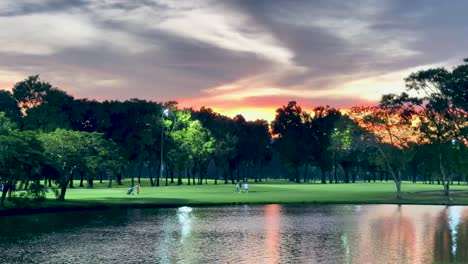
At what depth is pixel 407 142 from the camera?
9644 centimetres

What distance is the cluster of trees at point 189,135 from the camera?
74500 millimetres

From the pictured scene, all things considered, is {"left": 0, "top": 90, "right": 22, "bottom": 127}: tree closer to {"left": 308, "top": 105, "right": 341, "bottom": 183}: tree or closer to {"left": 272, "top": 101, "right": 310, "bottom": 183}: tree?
{"left": 272, "top": 101, "right": 310, "bottom": 183}: tree

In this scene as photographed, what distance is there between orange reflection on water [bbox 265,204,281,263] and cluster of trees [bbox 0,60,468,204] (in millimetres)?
27118

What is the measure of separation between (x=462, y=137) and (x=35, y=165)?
72.5 metres

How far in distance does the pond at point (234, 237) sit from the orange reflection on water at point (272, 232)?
6 centimetres

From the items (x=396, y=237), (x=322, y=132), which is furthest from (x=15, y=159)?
(x=322, y=132)

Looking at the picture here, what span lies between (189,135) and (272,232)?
10695 centimetres

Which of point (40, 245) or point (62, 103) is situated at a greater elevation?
point (62, 103)

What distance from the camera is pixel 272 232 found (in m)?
45.1

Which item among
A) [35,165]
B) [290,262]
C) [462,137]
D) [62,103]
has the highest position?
[62,103]

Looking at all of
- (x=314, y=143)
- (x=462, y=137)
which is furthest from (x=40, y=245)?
(x=314, y=143)

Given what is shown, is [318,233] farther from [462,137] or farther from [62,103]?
[62,103]

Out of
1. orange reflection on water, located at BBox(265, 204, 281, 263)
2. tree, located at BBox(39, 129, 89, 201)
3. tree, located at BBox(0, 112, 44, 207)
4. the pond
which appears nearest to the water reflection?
the pond

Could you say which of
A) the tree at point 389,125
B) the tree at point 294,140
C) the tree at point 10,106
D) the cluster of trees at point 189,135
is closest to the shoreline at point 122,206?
the cluster of trees at point 189,135
